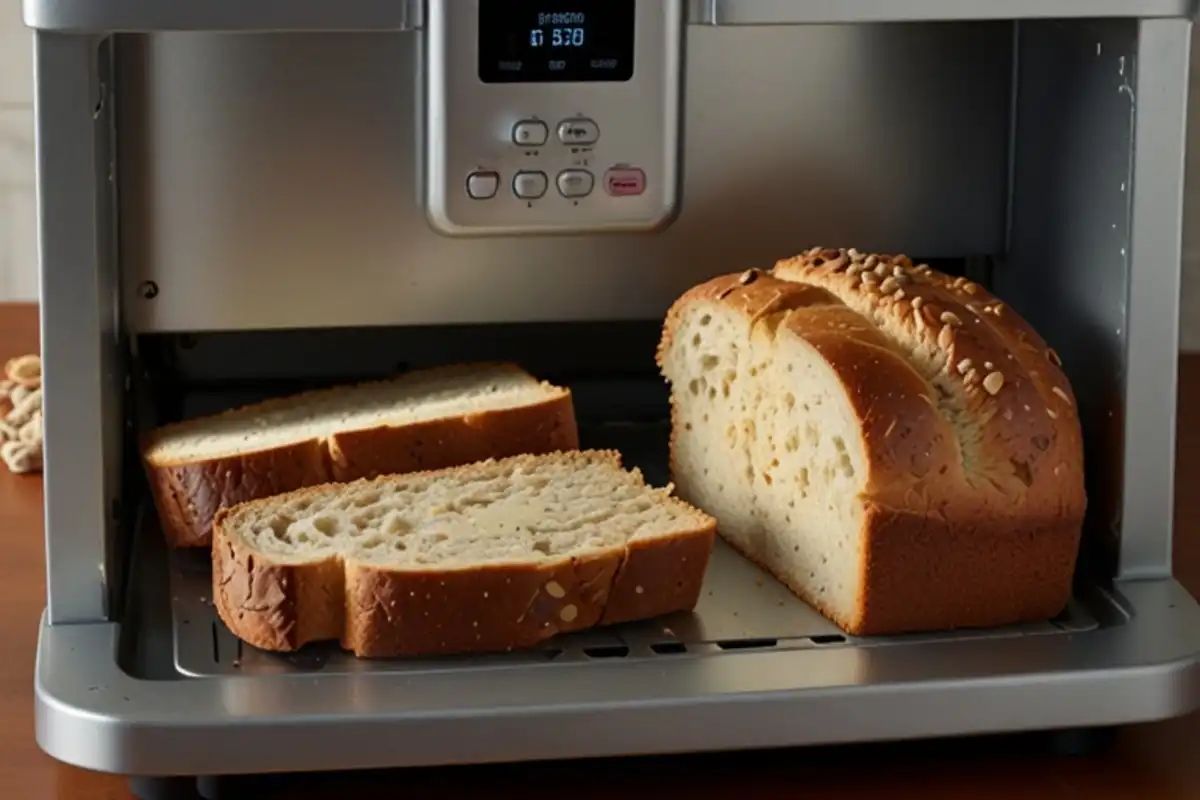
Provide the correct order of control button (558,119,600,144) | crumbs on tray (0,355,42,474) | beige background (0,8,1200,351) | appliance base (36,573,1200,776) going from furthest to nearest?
beige background (0,8,1200,351)
crumbs on tray (0,355,42,474)
control button (558,119,600,144)
appliance base (36,573,1200,776)

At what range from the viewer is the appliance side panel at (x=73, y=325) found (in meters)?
1.01

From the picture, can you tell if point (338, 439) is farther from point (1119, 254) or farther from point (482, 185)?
point (1119, 254)

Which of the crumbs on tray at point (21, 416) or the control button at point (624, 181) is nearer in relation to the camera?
the control button at point (624, 181)

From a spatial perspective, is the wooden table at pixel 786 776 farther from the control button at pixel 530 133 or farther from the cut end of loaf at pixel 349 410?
the control button at pixel 530 133

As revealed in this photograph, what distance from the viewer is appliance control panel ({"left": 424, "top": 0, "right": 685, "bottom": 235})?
1.14m

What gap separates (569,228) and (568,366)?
0.27 m

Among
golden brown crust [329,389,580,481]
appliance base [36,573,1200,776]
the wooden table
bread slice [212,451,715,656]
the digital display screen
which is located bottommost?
the wooden table

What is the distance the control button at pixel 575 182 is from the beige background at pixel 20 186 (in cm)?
85

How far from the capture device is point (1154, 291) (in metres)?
1.13

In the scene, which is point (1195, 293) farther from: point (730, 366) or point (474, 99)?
point (474, 99)

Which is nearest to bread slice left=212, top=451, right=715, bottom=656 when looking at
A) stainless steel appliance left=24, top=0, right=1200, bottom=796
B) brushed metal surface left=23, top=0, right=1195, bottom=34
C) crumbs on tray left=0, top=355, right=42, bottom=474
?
stainless steel appliance left=24, top=0, right=1200, bottom=796

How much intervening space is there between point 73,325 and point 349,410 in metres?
0.30

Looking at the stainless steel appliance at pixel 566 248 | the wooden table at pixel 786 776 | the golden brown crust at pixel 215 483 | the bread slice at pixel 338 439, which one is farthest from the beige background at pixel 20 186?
the wooden table at pixel 786 776

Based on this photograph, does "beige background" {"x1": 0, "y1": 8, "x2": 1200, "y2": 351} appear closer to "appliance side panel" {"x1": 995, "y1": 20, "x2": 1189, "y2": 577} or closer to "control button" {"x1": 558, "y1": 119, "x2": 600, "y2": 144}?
"appliance side panel" {"x1": 995, "y1": 20, "x2": 1189, "y2": 577}
